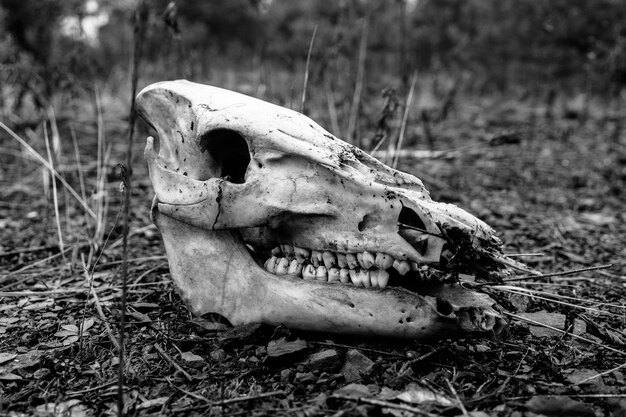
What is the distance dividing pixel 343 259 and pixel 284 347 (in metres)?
0.47

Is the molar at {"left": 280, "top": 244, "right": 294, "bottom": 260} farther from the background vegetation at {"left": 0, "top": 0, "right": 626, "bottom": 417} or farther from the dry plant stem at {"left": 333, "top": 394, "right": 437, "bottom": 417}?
the dry plant stem at {"left": 333, "top": 394, "right": 437, "bottom": 417}

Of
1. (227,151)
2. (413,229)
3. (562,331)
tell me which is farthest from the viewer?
(227,151)

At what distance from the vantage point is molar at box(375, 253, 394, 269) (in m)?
2.43

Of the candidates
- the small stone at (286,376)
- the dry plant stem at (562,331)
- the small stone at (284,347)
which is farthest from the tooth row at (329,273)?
the dry plant stem at (562,331)

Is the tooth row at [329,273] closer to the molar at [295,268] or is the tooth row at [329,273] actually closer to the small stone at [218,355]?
the molar at [295,268]

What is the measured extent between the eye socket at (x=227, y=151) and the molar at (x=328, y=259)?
1.84ft

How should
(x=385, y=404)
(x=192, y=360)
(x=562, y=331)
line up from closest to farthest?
(x=385, y=404) < (x=192, y=360) < (x=562, y=331)

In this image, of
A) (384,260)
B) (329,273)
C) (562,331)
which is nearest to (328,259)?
(329,273)

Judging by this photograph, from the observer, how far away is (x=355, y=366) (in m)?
2.44

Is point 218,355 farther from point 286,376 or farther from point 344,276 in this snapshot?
point 344,276

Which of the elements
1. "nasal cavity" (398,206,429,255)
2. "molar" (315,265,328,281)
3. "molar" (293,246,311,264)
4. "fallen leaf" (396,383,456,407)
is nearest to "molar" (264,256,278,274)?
"molar" (293,246,311,264)

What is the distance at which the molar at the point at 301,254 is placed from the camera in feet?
8.77

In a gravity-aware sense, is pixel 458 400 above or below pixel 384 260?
below

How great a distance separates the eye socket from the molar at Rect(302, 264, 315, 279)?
0.54 m
